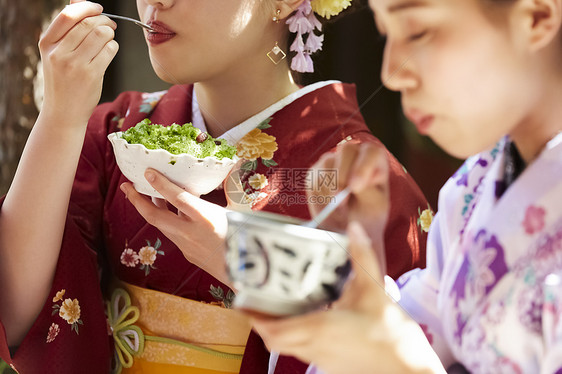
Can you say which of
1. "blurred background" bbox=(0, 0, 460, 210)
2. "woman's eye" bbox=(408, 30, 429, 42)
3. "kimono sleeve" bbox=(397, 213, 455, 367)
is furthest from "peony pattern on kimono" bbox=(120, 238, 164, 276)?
"woman's eye" bbox=(408, 30, 429, 42)

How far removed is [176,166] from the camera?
706 millimetres

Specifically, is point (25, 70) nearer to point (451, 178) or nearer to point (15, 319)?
point (15, 319)

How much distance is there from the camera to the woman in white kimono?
0.47 meters

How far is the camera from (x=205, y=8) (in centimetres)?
73

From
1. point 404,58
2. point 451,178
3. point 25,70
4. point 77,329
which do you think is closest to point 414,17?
point 404,58

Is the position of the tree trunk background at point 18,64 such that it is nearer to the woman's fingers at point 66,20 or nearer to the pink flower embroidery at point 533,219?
the woman's fingers at point 66,20

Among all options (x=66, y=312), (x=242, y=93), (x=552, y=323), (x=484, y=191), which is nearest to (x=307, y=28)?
(x=242, y=93)

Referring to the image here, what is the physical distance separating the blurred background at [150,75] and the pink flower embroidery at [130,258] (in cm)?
27

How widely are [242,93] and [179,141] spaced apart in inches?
4.4

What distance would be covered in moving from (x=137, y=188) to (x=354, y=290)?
0.36 metres

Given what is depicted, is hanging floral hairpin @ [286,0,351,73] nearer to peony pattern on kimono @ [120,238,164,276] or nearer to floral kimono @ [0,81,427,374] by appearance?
floral kimono @ [0,81,427,374]

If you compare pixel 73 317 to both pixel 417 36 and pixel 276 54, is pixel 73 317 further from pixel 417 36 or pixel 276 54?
pixel 417 36

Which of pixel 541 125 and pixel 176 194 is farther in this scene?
pixel 176 194

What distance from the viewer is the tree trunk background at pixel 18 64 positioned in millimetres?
1229
